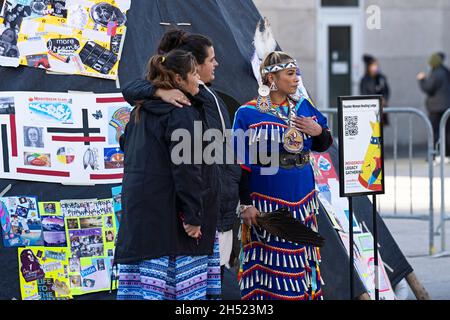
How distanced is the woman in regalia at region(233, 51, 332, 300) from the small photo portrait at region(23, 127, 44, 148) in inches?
52.2

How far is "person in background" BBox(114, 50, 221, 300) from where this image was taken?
5059 millimetres

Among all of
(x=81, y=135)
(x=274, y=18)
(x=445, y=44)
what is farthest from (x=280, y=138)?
(x=445, y=44)

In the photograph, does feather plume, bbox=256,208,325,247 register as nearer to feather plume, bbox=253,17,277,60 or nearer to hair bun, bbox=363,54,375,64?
feather plume, bbox=253,17,277,60

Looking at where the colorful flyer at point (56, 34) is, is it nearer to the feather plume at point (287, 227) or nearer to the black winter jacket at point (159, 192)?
the black winter jacket at point (159, 192)

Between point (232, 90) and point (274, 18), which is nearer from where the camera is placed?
point (232, 90)

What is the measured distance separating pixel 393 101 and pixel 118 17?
539 inches

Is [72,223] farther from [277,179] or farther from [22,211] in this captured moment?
[277,179]

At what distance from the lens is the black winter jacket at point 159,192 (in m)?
5.05

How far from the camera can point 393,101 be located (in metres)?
19.6

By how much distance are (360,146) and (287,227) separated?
0.67 m

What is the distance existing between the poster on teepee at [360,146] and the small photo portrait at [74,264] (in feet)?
5.74

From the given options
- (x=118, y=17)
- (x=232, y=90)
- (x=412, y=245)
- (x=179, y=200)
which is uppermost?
Answer: (x=118, y=17)

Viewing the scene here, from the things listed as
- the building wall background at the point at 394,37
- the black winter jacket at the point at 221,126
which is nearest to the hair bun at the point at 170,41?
the black winter jacket at the point at 221,126
